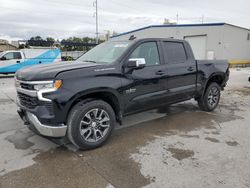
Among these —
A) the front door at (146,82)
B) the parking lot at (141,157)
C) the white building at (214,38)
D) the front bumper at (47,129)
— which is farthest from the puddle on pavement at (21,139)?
the white building at (214,38)

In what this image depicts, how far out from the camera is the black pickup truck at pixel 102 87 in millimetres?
3309

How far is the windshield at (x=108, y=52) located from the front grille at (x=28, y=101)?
54.4 inches

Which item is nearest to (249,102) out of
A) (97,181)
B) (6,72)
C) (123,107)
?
(123,107)

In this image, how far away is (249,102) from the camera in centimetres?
734

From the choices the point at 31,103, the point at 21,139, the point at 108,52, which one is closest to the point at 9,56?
the point at 21,139

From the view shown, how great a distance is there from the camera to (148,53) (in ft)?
14.8

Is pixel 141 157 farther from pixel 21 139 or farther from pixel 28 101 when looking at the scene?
pixel 21 139

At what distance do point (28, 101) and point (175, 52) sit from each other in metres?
3.21

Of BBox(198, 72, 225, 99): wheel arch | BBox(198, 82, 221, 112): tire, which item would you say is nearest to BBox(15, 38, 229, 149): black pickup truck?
BBox(198, 72, 225, 99): wheel arch

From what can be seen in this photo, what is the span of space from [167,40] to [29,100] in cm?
309

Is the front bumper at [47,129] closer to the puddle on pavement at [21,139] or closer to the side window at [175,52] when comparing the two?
the puddle on pavement at [21,139]

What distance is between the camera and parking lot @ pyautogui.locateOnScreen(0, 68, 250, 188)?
2881 mm

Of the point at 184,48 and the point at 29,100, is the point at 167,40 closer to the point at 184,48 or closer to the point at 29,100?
the point at 184,48

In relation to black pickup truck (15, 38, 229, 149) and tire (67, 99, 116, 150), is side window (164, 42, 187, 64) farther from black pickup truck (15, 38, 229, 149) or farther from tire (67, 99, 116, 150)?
tire (67, 99, 116, 150)
